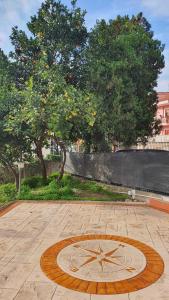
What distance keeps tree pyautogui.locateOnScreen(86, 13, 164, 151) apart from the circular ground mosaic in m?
8.11

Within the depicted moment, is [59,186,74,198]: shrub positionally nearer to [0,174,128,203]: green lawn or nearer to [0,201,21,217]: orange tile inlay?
[0,174,128,203]: green lawn

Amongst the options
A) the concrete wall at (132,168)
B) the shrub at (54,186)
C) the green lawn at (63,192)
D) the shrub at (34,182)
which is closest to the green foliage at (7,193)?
the green lawn at (63,192)

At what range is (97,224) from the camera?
9727 mm

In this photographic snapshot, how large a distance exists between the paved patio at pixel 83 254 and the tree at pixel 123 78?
18.0ft

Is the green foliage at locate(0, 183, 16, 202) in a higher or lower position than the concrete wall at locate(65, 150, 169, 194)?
lower

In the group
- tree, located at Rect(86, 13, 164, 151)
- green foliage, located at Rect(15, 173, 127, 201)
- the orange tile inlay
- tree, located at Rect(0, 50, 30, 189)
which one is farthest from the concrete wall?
the orange tile inlay

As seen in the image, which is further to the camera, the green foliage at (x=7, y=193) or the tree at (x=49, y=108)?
the green foliage at (x=7, y=193)

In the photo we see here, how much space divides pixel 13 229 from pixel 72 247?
7.83 ft

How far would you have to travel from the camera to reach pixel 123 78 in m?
15.3

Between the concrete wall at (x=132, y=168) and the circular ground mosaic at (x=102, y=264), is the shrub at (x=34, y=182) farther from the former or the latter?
the circular ground mosaic at (x=102, y=264)

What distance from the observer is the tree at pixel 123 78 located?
15.2 meters

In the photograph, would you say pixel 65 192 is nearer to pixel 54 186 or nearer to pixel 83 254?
pixel 54 186

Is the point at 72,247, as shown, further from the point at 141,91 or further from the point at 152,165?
the point at 141,91

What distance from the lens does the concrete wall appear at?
40.3 feet
